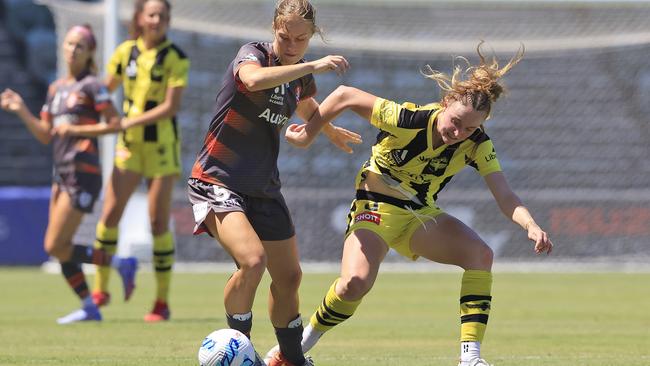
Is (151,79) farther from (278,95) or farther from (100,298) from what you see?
(278,95)

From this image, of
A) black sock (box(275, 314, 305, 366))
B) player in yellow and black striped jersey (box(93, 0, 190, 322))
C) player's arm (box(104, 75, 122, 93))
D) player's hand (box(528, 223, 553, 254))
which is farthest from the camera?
player's arm (box(104, 75, 122, 93))

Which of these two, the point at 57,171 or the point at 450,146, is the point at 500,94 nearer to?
the point at 450,146

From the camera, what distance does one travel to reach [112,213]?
1070 centimetres

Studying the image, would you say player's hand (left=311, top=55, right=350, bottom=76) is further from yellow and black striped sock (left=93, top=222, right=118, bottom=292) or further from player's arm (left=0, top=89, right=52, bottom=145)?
yellow and black striped sock (left=93, top=222, right=118, bottom=292)

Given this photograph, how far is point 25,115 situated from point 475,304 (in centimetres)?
502

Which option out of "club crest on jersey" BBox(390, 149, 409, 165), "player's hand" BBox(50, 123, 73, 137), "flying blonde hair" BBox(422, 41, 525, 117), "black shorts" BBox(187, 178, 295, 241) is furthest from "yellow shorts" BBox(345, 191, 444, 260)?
"player's hand" BBox(50, 123, 73, 137)

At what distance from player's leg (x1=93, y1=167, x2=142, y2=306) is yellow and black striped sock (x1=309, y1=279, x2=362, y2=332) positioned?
12.7 feet

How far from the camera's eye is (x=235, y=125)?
21.9 feet

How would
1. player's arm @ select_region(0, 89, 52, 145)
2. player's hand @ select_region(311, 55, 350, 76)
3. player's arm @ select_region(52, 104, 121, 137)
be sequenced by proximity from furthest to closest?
player's arm @ select_region(52, 104, 121, 137), player's arm @ select_region(0, 89, 52, 145), player's hand @ select_region(311, 55, 350, 76)

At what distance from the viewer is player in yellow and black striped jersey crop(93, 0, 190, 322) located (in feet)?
35.0

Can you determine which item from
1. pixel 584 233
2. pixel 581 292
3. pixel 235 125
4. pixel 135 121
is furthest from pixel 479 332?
pixel 584 233

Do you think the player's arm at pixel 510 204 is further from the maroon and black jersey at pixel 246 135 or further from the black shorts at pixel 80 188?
the black shorts at pixel 80 188

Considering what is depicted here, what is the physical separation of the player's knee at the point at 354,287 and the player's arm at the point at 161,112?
410cm

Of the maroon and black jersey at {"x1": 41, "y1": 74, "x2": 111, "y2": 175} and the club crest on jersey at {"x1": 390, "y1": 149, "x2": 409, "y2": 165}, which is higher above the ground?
the maroon and black jersey at {"x1": 41, "y1": 74, "x2": 111, "y2": 175}
